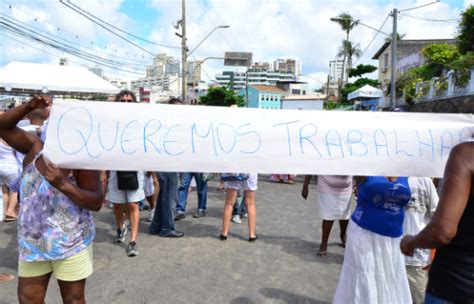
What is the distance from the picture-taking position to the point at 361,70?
134 feet

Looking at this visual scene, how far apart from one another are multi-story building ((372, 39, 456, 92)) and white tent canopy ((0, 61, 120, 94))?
2380 cm

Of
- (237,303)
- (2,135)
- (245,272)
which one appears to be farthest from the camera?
(245,272)

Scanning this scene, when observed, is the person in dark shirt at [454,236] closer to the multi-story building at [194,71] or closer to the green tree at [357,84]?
the multi-story building at [194,71]

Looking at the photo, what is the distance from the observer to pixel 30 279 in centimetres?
202

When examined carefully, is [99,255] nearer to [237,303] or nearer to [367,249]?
[237,303]

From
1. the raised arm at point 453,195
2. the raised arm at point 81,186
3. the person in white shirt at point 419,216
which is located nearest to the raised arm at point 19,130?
the raised arm at point 81,186

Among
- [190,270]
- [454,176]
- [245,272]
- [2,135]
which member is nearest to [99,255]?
[190,270]

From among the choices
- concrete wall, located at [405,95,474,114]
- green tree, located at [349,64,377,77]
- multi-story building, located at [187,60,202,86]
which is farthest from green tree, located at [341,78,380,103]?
concrete wall, located at [405,95,474,114]

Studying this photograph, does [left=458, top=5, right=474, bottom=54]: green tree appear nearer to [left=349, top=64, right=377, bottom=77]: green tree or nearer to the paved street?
the paved street

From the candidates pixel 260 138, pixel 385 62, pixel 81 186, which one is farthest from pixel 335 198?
pixel 385 62

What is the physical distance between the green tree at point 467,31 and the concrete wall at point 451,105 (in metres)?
3.00

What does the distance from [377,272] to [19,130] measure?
99.4 inches

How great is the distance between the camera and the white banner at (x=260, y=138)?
6.92ft

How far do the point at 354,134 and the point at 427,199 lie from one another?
1107 mm
